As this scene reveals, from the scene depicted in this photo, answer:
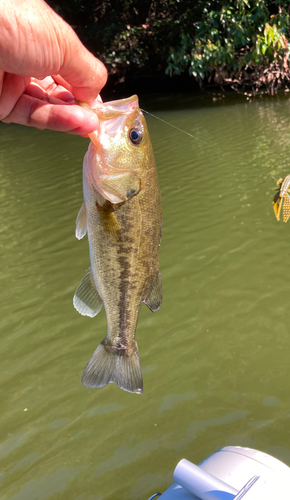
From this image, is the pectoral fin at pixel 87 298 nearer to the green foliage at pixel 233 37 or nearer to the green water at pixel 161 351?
the green water at pixel 161 351

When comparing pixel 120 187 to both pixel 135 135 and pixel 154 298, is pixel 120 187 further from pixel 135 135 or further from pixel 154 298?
pixel 154 298

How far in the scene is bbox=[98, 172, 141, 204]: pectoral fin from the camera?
1961mm

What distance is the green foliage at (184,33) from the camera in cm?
1662

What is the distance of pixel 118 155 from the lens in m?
1.98

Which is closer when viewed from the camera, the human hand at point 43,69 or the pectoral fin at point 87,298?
the human hand at point 43,69

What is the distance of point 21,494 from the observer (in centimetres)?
353

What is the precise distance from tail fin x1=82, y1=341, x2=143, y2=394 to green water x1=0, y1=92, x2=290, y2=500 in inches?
67.2

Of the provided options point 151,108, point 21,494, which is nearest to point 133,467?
point 21,494

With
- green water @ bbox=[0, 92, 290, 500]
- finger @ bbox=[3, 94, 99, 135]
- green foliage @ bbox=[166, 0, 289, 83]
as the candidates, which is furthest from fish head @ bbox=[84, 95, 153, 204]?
green foliage @ bbox=[166, 0, 289, 83]

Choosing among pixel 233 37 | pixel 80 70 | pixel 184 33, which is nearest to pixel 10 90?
pixel 80 70

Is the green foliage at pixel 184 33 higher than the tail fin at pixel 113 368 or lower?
higher

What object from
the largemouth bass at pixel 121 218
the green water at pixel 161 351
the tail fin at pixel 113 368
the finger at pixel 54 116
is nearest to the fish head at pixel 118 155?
the largemouth bass at pixel 121 218

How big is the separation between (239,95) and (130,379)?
20.1m

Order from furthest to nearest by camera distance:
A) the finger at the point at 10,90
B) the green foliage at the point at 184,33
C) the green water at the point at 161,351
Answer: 1. the green foliage at the point at 184,33
2. the green water at the point at 161,351
3. the finger at the point at 10,90
